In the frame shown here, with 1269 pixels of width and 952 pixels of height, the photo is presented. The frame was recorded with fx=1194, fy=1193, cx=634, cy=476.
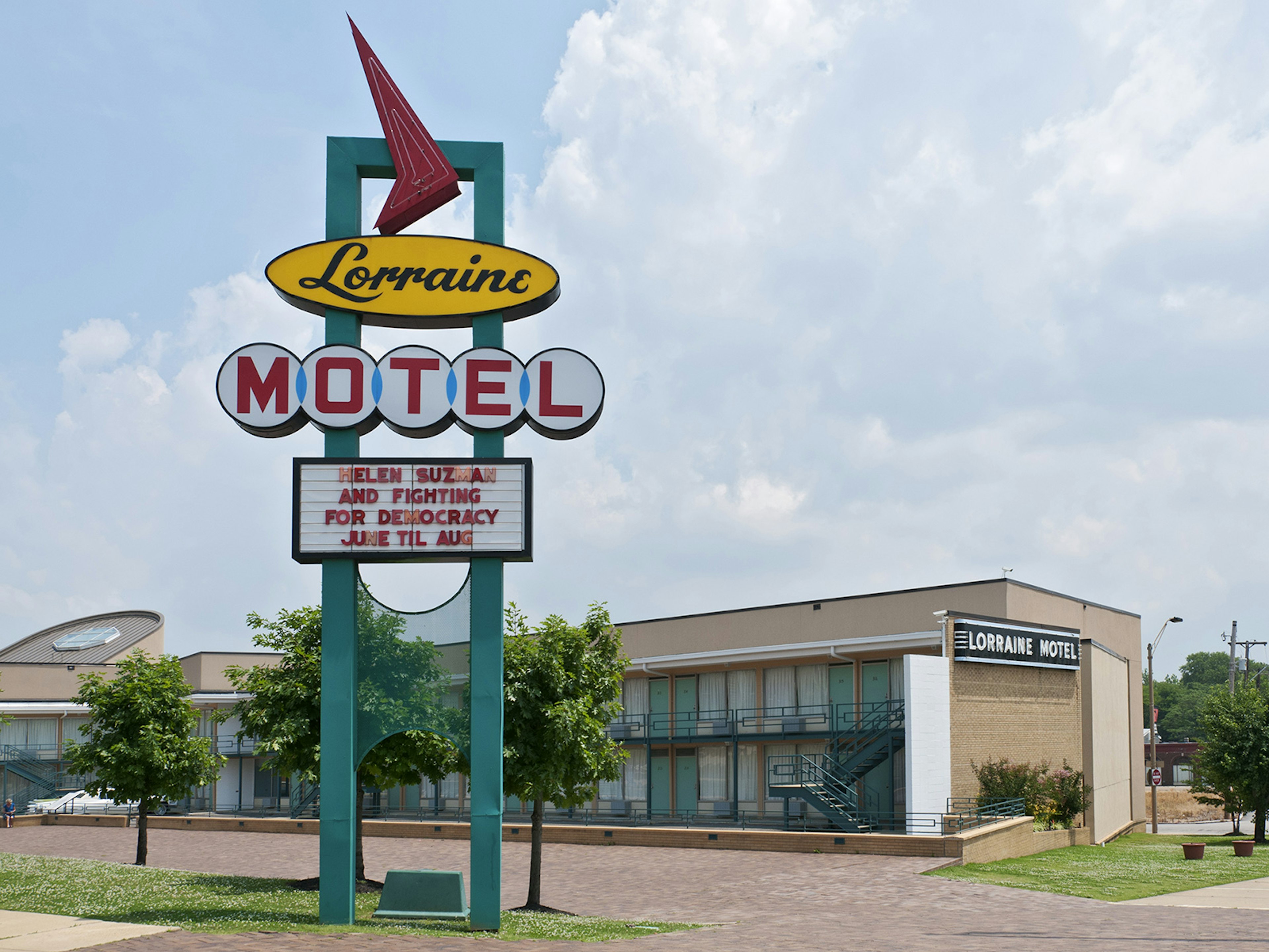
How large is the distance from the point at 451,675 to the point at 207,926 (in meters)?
4.77

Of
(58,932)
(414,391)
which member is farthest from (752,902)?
(58,932)

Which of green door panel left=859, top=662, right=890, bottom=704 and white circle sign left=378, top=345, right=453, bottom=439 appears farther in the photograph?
green door panel left=859, top=662, right=890, bottom=704

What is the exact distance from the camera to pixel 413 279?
723 inches

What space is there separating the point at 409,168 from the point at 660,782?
111ft

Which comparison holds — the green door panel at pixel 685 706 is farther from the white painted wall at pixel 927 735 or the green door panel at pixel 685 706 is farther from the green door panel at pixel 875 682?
the white painted wall at pixel 927 735

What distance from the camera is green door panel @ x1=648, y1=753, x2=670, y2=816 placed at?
1857 inches

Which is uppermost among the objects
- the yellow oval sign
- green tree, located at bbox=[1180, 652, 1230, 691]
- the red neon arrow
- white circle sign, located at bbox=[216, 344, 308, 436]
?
the red neon arrow

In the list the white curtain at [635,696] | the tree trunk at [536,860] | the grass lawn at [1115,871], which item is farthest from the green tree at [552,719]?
the white curtain at [635,696]

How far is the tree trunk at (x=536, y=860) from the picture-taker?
22594 millimetres

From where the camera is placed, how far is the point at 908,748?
113 feet

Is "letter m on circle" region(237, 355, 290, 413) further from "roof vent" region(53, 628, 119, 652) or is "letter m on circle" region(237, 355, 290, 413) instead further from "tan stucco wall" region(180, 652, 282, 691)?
"roof vent" region(53, 628, 119, 652)

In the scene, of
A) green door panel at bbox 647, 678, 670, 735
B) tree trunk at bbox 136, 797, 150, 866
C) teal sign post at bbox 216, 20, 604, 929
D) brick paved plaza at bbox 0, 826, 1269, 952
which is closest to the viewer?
brick paved plaza at bbox 0, 826, 1269, 952

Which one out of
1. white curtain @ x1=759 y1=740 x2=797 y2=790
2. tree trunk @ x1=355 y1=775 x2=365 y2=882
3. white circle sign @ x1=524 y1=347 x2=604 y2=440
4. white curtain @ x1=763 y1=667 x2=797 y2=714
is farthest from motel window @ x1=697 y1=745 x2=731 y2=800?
white circle sign @ x1=524 y1=347 x2=604 y2=440

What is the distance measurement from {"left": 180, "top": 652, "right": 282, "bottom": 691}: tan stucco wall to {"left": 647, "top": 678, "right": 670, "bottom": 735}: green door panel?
96.5 ft
